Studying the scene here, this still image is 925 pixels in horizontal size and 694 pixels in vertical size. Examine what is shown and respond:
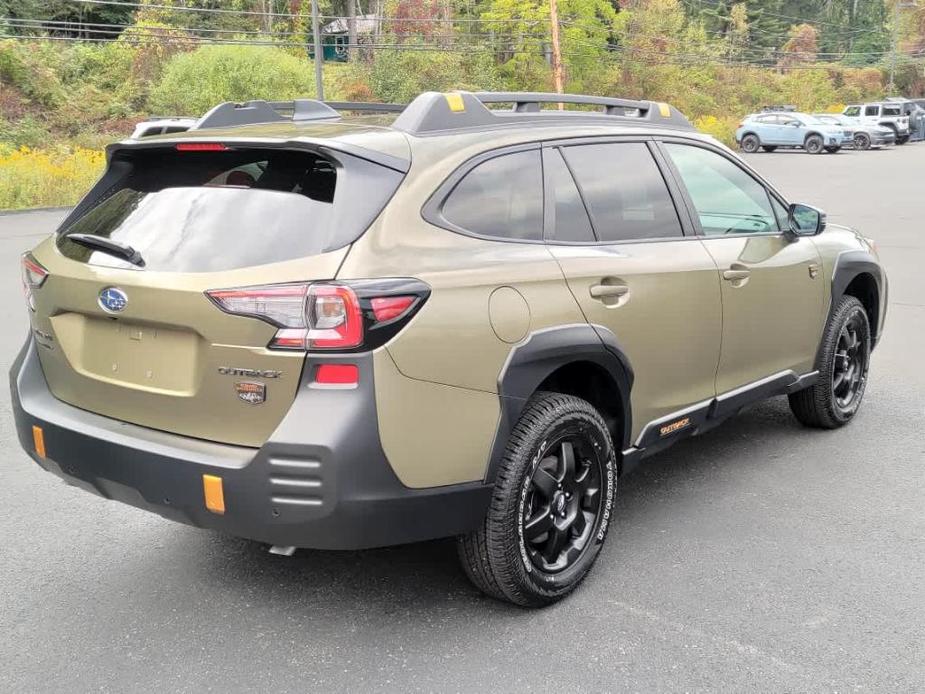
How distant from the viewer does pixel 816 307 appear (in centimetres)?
489

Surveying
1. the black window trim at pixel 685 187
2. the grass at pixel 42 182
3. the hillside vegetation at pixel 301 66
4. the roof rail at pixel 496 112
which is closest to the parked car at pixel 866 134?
the hillside vegetation at pixel 301 66

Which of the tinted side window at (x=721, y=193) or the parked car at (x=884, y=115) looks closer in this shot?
the tinted side window at (x=721, y=193)

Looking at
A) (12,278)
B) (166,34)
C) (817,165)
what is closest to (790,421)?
(12,278)

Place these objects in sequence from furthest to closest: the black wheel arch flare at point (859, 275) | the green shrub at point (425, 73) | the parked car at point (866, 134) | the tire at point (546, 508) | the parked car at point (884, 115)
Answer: the parked car at point (884, 115) < the green shrub at point (425, 73) < the parked car at point (866, 134) < the black wheel arch flare at point (859, 275) < the tire at point (546, 508)

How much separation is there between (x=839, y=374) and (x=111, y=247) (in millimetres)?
4070

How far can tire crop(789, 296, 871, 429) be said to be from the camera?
16.7ft

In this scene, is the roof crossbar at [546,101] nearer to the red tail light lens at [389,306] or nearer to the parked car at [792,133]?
the red tail light lens at [389,306]

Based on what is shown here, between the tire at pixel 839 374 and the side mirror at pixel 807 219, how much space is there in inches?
20.1

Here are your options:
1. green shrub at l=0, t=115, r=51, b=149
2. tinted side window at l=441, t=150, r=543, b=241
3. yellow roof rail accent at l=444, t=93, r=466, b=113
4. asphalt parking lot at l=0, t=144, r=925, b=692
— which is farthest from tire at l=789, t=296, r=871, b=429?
green shrub at l=0, t=115, r=51, b=149

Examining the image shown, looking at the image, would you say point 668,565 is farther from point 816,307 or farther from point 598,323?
point 816,307

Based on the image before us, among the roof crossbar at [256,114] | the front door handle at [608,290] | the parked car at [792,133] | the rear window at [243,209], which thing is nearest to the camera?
the rear window at [243,209]

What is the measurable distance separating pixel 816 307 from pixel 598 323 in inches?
78.6

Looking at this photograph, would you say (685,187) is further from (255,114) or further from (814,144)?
(814,144)

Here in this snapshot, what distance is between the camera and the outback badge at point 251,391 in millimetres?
2752
